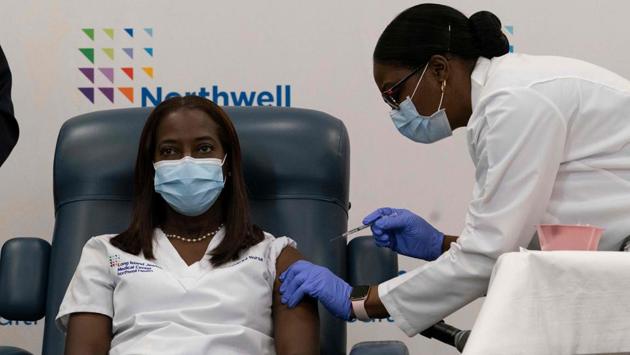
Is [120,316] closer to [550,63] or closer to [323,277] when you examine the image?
[323,277]

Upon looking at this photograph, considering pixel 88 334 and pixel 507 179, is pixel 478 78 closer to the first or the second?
pixel 507 179

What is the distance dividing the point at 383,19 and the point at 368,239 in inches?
33.9

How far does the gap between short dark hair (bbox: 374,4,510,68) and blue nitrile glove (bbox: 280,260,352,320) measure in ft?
1.57

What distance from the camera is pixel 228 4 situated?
2.98 m

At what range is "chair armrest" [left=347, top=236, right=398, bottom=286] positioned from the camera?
2.36m

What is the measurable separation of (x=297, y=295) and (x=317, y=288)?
5cm

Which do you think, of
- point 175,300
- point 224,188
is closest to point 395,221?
point 224,188

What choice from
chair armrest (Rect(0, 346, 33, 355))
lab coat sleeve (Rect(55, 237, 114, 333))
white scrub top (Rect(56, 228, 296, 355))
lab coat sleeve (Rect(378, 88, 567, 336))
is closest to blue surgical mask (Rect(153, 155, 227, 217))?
white scrub top (Rect(56, 228, 296, 355))

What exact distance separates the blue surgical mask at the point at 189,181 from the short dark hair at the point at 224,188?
60mm

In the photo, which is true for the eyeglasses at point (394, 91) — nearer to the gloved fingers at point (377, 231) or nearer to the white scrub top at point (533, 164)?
the white scrub top at point (533, 164)

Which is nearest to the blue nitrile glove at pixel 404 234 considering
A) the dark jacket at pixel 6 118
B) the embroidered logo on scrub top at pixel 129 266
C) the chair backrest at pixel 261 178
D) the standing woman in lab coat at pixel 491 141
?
the chair backrest at pixel 261 178

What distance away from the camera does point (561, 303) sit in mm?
1326

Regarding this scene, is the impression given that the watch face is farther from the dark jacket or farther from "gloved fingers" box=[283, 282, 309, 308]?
the dark jacket

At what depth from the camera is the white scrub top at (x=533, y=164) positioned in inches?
72.1
